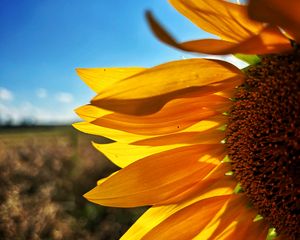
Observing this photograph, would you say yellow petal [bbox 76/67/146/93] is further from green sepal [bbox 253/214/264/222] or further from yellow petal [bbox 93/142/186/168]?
green sepal [bbox 253/214/264/222]

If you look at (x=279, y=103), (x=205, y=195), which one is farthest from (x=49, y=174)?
(x=279, y=103)

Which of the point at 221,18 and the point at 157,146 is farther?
the point at 157,146

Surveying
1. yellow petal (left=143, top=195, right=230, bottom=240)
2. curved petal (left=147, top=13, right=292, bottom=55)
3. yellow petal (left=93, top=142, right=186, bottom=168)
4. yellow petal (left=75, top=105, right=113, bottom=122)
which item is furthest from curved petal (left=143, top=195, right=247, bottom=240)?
curved petal (left=147, top=13, right=292, bottom=55)

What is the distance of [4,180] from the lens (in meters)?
3.12

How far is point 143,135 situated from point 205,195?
0.16m

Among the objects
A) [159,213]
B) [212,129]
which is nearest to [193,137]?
[212,129]

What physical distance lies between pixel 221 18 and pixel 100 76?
20cm

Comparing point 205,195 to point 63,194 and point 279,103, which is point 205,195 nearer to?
point 279,103

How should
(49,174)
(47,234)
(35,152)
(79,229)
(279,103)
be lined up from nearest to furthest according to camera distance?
(279,103), (47,234), (79,229), (49,174), (35,152)

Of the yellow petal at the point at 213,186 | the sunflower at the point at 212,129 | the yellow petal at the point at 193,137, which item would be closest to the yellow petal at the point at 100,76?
the sunflower at the point at 212,129

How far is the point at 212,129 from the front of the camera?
2.73 feet

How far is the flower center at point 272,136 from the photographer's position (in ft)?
2.16

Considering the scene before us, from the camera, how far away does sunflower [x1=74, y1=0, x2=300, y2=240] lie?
53 centimetres

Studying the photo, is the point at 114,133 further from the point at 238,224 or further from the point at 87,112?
the point at 238,224
